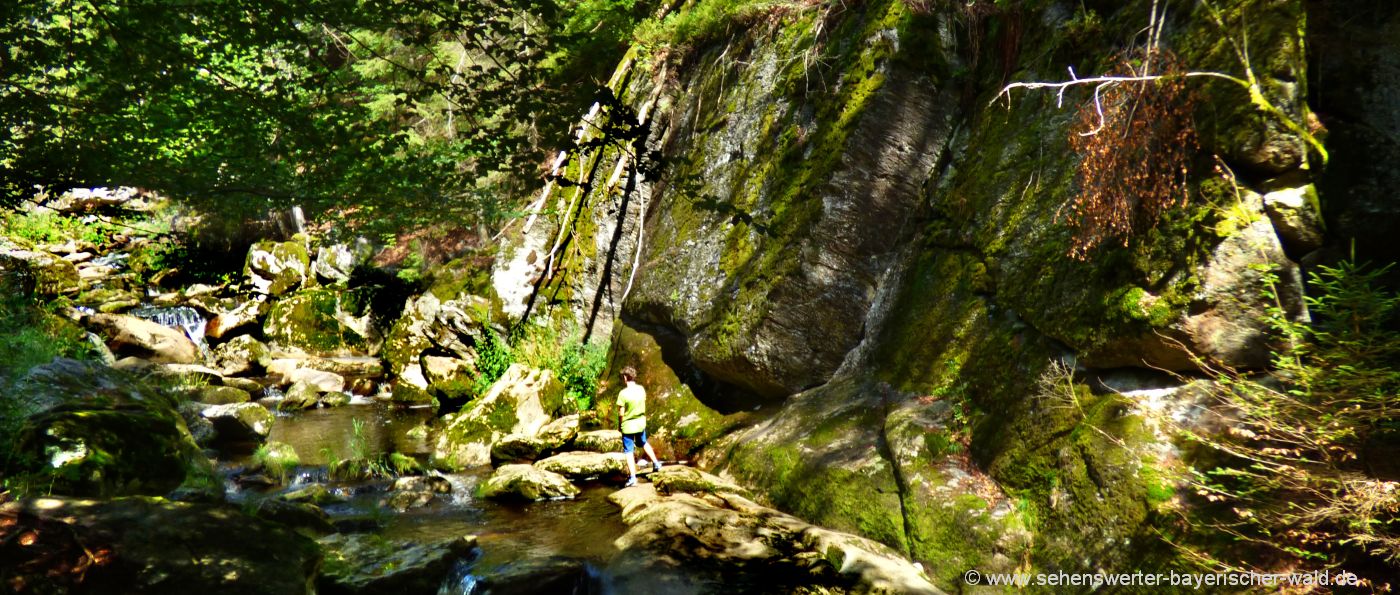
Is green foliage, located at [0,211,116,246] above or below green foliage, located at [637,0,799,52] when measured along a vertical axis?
below

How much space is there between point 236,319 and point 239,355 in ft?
4.97

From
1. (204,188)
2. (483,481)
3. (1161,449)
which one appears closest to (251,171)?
(204,188)

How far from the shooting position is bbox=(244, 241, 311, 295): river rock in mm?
18797

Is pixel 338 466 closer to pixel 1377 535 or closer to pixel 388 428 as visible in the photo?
pixel 388 428

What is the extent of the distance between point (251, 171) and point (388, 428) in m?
7.67

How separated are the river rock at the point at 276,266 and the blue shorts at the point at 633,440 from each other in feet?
46.2

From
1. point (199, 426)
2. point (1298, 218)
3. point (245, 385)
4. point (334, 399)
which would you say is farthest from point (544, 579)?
point (245, 385)

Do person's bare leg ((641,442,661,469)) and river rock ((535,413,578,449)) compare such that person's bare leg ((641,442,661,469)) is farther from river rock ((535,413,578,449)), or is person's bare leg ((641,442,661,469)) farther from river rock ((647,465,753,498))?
river rock ((535,413,578,449))

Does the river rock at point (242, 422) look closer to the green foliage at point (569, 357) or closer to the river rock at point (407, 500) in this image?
the green foliage at point (569, 357)

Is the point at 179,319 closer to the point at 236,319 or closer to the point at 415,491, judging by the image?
the point at 236,319

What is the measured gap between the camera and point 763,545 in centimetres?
600

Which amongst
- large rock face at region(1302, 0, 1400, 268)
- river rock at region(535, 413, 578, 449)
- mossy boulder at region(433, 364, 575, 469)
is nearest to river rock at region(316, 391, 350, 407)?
mossy boulder at region(433, 364, 575, 469)

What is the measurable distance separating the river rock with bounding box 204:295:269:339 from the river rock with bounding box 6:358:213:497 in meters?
9.24

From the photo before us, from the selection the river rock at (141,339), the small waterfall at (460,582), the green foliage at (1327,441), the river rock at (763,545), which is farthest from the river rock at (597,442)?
the river rock at (141,339)
